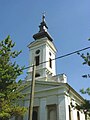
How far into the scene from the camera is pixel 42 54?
3416 centimetres

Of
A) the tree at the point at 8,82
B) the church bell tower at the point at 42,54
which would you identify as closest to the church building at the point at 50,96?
the church bell tower at the point at 42,54

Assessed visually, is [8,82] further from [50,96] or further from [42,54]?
[42,54]

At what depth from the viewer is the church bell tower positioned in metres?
32.6

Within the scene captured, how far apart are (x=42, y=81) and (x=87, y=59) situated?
1357 centimetres

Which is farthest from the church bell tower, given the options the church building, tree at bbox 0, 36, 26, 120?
tree at bbox 0, 36, 26, 120

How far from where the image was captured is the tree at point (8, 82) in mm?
19814

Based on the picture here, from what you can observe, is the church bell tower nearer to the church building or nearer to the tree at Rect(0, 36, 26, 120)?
the church building

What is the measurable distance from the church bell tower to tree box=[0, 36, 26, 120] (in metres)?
10.7

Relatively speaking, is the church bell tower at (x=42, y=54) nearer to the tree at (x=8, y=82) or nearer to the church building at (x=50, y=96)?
the church building at (x=50, y=96)

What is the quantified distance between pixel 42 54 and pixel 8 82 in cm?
1436

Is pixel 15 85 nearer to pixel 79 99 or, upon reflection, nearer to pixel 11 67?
pixel 11 67

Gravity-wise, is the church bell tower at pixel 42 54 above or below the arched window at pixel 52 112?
above

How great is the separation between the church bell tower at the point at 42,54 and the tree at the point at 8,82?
10747 mm

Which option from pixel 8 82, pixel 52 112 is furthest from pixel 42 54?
pixel 8 82
